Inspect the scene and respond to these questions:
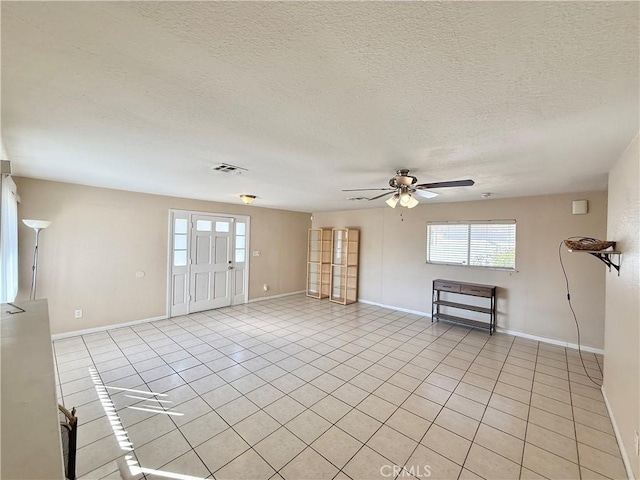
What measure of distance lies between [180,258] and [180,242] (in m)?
0.33

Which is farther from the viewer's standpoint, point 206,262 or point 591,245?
Answer: point 206,262

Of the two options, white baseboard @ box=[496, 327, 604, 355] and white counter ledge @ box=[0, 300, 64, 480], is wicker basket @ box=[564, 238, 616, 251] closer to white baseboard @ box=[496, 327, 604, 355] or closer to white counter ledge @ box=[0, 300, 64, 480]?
white baseboard @ box=[496, 327, 604, 355]

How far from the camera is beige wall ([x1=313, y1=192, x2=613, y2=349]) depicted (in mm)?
3840

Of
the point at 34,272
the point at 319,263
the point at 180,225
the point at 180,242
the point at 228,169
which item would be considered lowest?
the point at 319,263

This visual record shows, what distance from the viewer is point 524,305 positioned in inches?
173

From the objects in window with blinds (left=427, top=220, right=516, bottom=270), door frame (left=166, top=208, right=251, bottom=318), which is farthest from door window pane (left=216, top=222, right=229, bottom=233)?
window with blinds (left=427, top=220, right=516, bottom=270)

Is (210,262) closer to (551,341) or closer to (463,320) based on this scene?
(463,320)

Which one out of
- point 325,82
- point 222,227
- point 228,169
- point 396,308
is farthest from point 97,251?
point 396,308

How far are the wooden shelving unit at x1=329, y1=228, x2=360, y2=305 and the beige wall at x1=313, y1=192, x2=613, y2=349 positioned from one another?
3.19ft

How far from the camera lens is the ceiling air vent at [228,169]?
286 cm

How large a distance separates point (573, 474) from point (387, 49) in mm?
2991

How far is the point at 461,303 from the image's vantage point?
5.03 m

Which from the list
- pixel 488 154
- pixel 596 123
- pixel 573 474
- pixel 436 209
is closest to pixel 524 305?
pixel 436 209

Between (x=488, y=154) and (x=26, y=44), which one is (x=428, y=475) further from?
(x=26, y=44)
